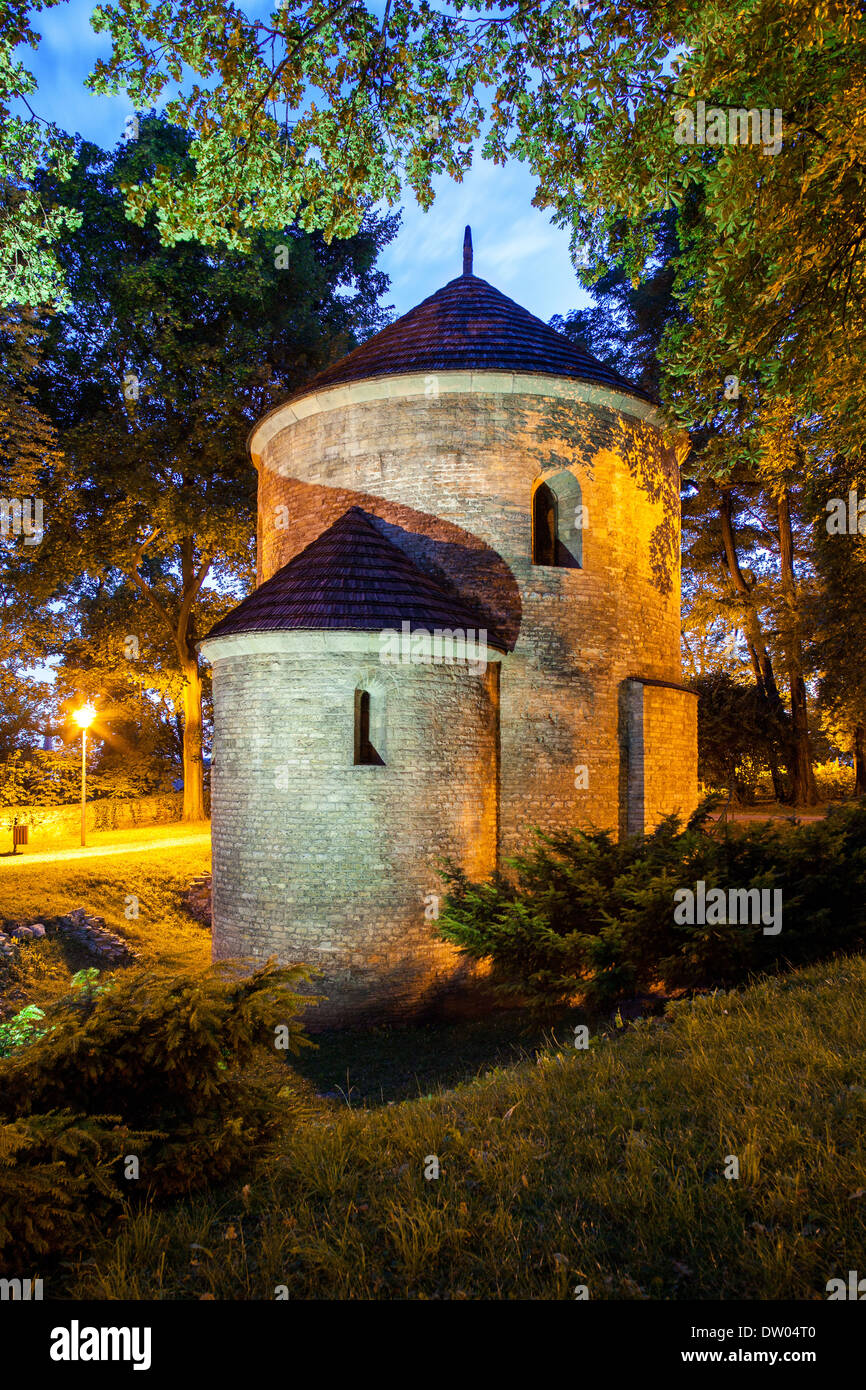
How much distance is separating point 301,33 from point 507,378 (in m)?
6.53

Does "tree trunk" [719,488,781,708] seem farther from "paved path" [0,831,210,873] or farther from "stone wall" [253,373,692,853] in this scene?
"paved path" [0,831,210,873]

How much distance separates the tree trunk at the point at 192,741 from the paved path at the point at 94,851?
3.21 m

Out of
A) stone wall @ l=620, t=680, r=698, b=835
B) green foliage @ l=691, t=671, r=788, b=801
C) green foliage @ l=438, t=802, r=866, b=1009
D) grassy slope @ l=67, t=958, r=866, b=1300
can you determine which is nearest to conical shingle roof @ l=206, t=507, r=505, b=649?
stone wall @ l=620, t=680, r=698, b=835

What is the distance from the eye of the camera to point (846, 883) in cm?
738

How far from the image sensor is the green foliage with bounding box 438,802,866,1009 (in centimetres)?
713

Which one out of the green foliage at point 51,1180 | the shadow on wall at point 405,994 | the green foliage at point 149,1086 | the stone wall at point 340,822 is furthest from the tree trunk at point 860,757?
the green foliage at point 51,1180

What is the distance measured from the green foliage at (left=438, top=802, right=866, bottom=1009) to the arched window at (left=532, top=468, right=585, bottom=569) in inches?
226

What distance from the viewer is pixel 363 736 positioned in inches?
392

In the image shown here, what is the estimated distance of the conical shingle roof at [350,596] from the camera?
9.60 meters

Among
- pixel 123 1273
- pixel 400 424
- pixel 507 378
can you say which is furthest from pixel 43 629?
pixel 123 1273

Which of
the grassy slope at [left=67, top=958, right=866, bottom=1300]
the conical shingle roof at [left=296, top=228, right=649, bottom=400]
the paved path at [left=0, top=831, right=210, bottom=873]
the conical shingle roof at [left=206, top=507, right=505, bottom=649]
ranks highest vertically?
the conical shingle roof at [left=296, top=228, right=649, bottom=400]

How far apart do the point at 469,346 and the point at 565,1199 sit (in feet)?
40.2

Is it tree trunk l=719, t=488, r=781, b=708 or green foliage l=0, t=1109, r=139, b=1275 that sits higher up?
tree trunk l=719, t=488, r=781, b=708

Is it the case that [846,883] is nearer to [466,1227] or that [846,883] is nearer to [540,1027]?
[540,1027]
